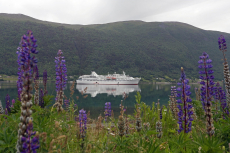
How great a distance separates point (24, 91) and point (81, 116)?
295cm

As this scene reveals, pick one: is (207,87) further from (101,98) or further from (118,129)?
(101,98)

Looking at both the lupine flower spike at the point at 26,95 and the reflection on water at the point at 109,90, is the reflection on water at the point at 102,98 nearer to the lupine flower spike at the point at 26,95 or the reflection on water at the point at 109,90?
the reflection on water at the point at 109,90

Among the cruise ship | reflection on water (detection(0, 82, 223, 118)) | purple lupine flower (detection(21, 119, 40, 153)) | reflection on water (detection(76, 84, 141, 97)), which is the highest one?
purple lupine flower (detection(21, 119, 40, 153))

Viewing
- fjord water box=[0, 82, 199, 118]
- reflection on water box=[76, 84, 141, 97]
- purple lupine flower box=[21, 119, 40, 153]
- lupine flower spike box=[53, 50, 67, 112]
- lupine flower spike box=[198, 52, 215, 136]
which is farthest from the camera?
reflection on water box=[76, 84, 141, 97]

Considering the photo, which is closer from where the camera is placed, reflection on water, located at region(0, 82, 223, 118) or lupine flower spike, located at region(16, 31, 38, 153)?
Answer: lupine flower spike, located at region(16, 31, 38, 153)

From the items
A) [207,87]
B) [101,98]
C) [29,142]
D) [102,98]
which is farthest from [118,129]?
[102,98]

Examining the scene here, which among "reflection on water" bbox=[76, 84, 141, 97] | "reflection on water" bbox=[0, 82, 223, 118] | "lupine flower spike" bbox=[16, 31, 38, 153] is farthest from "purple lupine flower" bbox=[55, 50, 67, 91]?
"reflection on water" bbox=[76, 84, 141, 97]

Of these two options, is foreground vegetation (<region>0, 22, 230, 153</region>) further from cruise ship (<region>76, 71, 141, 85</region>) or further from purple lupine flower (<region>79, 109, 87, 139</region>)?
cruise ship (<region>76, 71, 141, 85</region>)

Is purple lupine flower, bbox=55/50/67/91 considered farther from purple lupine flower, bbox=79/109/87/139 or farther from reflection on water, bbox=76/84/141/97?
reflection on water, bbox=76/84/141/97

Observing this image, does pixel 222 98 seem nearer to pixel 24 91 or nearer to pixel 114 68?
pixel 24 91

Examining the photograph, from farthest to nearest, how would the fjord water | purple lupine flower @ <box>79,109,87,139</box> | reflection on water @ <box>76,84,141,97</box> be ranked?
reflection on water @ <box>76,84,141,97</box>, the fjord water, purple lupine flower @ <box>79,109,87,139</box>

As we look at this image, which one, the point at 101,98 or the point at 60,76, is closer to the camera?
the point at 60,76

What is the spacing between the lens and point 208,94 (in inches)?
108

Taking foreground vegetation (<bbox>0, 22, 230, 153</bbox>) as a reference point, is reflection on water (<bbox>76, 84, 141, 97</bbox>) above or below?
below
